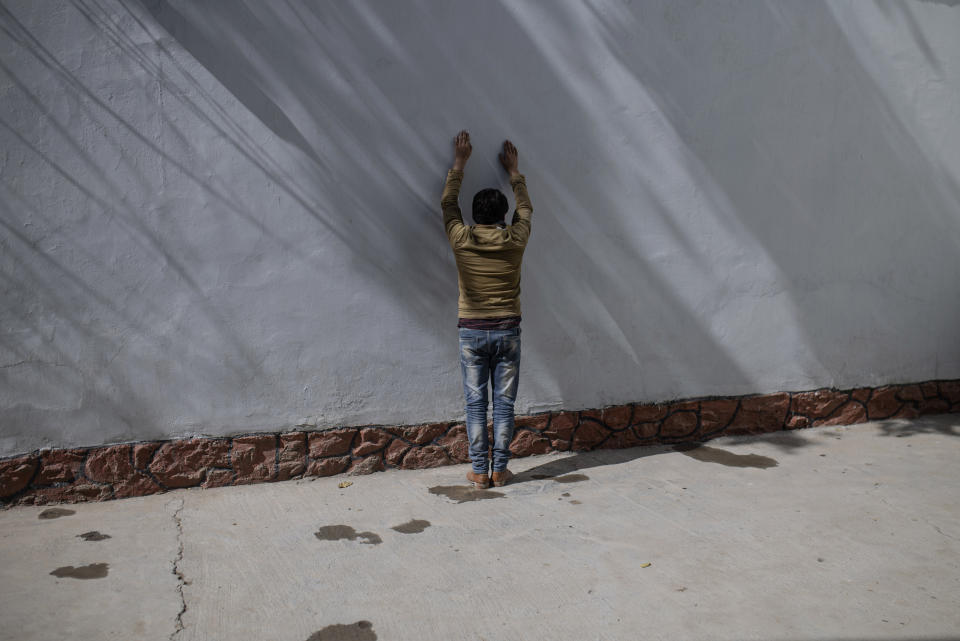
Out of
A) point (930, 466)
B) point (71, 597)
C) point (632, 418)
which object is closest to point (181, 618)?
point (71, 597)

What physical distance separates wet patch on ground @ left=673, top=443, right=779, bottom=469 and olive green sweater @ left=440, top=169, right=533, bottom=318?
1593 mm

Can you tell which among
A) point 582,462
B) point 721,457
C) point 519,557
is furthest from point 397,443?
point 721,457

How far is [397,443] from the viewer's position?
4441mm

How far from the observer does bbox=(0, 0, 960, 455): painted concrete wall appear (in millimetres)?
3818

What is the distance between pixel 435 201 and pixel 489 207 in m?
0.38

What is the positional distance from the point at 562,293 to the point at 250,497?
218 centimetres

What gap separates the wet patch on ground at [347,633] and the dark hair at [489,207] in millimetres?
2238

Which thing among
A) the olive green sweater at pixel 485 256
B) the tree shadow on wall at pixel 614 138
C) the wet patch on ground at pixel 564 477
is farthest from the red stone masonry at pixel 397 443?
the olive green sweater at pixel 485 256

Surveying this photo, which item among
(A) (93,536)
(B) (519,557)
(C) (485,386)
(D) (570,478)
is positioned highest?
(C) (485,386)

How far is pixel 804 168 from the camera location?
→ 5129 mm

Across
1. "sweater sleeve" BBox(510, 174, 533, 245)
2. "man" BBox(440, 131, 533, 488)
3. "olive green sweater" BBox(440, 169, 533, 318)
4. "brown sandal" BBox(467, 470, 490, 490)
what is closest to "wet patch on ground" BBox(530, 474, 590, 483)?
"man" BBox(440, 131, 533, 488)

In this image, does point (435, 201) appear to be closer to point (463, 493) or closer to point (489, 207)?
point (489, 207)

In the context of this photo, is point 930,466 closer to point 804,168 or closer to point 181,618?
point 804,168

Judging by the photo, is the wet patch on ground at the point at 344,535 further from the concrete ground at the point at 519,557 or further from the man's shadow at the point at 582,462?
the man's shadow at the point at 582,462
